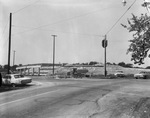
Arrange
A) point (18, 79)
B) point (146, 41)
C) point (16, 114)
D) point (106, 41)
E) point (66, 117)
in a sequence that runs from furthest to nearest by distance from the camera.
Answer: point (106, 41) → point (18, 79) → point (146, 41) → point (16, 114) → point (66, 117)

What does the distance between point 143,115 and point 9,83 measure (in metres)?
20.8

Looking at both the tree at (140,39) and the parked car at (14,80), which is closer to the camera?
the tree at (140,39)

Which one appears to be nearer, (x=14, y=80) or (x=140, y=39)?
(x=140, y=39)

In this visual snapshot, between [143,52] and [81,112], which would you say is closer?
[81,112]

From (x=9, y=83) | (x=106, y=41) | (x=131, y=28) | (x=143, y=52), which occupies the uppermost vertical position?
(x=106, y=41)

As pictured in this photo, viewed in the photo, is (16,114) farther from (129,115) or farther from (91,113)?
(129,115)

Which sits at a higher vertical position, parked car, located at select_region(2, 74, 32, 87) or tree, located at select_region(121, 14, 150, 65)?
tree, located at select_region(121, 14, 150, 65)

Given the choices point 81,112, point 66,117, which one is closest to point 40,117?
point 66,117

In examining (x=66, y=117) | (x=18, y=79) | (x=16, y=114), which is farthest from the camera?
(x=18, y=79)

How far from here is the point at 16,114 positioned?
28.0 feet

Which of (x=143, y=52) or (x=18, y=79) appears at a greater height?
(x=143, y=52)

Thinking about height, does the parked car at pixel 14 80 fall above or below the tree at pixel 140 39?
below

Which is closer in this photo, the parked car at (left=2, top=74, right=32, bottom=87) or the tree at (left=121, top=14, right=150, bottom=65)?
the tree at (left=121, top=14, right=150, bottom=65)

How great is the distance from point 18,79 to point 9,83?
138 cm
